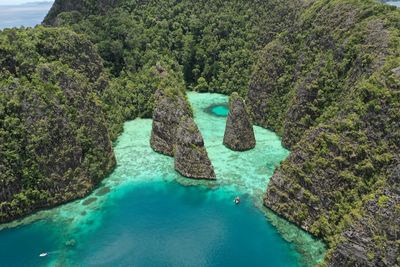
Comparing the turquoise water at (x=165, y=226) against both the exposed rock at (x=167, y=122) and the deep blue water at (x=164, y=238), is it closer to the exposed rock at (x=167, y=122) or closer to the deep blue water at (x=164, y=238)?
the deep blue water at (x=164, y=238)

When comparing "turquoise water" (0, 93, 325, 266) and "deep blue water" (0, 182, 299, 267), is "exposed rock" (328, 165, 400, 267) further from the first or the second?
"deep blue water" (0, 182, 299, 267)

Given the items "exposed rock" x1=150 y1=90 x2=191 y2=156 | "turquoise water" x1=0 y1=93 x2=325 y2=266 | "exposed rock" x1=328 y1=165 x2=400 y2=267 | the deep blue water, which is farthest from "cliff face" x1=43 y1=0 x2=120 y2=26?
"exposed rock" x1=328 y1=165 x2=400 y2=267

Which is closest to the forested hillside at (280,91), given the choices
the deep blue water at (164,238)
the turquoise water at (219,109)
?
the deep blue water at (164,238)

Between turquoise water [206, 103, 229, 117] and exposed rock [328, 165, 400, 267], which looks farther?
turquoise water [206, 103, 229, 117]

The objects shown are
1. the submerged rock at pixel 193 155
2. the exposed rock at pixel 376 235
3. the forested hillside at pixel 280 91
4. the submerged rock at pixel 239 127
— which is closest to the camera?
the exposed rock at pixel 376 235

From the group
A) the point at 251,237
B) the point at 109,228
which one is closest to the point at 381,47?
the point at 251,237

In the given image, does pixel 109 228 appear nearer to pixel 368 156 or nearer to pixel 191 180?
pixel 191 180

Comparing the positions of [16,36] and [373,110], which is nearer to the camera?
[373,110]
